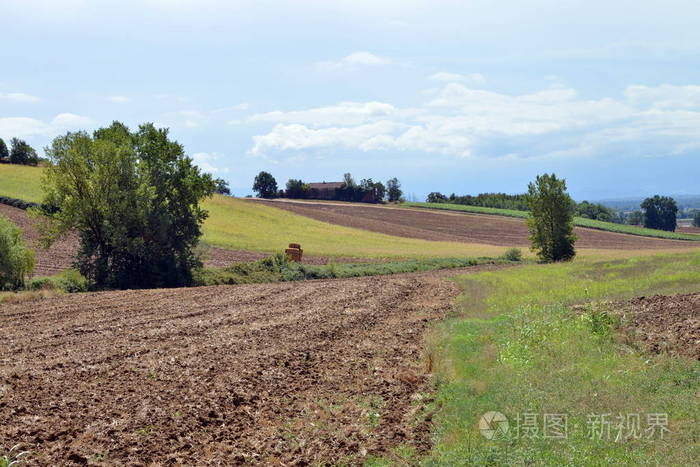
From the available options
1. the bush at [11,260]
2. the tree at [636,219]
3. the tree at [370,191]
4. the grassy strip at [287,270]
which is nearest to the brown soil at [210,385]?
the bush at [11,260]

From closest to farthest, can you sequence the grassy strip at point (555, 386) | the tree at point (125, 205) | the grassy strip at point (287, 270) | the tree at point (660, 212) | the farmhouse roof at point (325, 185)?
1. the grassy strip at point (555, 386)
2. the tree at point (125, 205)
3. the grassy strip at point (287, 270)
4. the tree at point (660, 212)
5. the farmhouse roof at point (325, 185)

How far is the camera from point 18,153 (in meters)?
95.7

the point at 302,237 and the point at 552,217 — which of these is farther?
the point at 302,237

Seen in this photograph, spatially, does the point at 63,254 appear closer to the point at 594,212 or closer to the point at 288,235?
the point at 288,235

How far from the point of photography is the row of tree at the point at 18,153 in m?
95.6

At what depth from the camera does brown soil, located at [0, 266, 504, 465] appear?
984cm

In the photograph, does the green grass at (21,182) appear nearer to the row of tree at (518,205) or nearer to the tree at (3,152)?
the tree at (3,152)

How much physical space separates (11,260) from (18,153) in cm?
7656

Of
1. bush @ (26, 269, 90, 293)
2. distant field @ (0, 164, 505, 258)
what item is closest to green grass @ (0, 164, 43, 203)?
distant field @ (0, 164, 505, 258)

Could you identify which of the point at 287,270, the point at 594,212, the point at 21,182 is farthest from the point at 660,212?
the point at 21,182

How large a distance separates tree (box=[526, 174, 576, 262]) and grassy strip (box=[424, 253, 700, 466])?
3144 centimetres

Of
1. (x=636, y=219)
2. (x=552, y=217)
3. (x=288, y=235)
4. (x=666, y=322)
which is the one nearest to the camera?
(x=666, y=322)

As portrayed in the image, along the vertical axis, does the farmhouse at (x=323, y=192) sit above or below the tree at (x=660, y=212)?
above

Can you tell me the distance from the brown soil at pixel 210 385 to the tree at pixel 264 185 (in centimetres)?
12440
